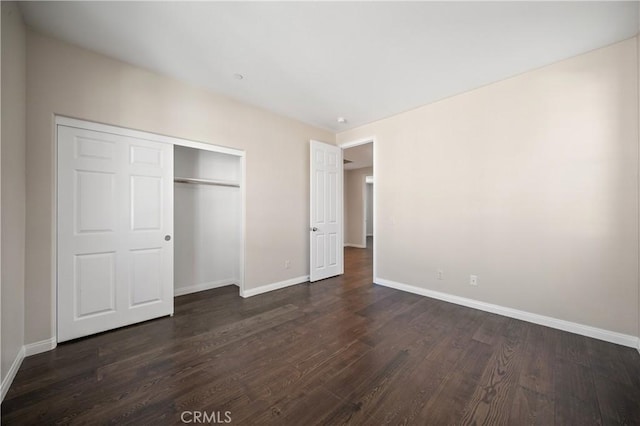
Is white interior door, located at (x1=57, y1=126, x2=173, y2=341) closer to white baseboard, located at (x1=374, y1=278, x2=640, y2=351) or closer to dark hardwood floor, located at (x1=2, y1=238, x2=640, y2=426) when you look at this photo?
dark hardwood floor, located at (x1=2, y1=238, x2=640, y2=426)

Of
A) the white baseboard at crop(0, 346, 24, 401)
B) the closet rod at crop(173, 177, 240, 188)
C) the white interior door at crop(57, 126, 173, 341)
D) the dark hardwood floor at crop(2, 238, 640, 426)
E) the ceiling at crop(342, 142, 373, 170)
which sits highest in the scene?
the ceiling at crop(342, 142, 373, 170)

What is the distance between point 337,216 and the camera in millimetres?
4504

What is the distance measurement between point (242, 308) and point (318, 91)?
293cm

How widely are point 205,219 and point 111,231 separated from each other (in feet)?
4.64

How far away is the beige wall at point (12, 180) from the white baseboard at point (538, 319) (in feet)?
13.3

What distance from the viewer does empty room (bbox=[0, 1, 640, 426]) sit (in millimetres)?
1663

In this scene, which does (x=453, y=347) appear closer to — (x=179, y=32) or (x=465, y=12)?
(x=465, y=12)

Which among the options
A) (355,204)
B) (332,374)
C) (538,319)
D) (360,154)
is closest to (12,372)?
(332,374)

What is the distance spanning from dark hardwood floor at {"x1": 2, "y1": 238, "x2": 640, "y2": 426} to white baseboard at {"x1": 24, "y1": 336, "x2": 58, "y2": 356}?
12 cm

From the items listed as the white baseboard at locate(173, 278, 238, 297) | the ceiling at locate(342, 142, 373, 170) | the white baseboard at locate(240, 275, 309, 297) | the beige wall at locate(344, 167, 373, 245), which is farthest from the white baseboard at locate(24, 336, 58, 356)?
the beige wall at locate(344, 167, 373, 245)

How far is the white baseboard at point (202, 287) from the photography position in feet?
11.6

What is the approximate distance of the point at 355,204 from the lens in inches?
335

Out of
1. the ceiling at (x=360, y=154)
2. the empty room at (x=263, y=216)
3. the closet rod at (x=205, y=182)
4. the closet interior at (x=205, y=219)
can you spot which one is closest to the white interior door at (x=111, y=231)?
the empty room at (x=263, y=216)

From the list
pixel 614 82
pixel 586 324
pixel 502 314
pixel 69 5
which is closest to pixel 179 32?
pixel 69 5
